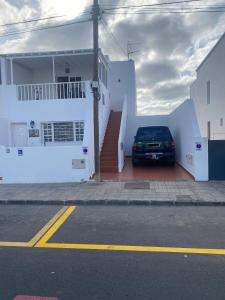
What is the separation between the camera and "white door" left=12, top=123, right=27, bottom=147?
572 inches

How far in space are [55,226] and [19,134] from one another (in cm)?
954

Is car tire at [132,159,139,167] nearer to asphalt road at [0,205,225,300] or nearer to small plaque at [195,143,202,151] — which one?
small plaque at [195,143,202,151]

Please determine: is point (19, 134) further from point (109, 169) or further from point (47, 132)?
point (109, 169)

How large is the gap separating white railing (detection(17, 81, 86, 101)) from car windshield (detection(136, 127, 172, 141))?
11.3 ft

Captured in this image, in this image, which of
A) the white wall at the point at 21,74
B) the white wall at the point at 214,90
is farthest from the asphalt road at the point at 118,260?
the white wall at the point at 21,74

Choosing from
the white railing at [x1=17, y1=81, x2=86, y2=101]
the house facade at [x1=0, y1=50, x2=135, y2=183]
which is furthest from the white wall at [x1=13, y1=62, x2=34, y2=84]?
the white railing at [x1=17, y1=81, x2=86, y2=101]

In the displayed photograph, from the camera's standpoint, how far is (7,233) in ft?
18.8

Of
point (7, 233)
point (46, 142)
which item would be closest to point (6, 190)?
point (7, 233)

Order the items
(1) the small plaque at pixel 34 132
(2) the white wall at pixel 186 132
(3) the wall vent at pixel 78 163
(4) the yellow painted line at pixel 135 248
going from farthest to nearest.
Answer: (1) the small plaque at pixel 34 132 < (2) the white wall at pixel 186 132 < (3) the wall vent at pixel 78 163 < (4) the yellow painted line at pixel 135 248

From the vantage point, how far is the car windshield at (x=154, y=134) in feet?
42.8

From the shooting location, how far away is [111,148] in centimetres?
1365

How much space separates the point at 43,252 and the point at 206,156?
22.6 ft

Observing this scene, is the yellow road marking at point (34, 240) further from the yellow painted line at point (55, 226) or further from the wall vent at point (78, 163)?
the wall vent at point (78, 163)

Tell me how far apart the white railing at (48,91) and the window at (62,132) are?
4.53 ft
